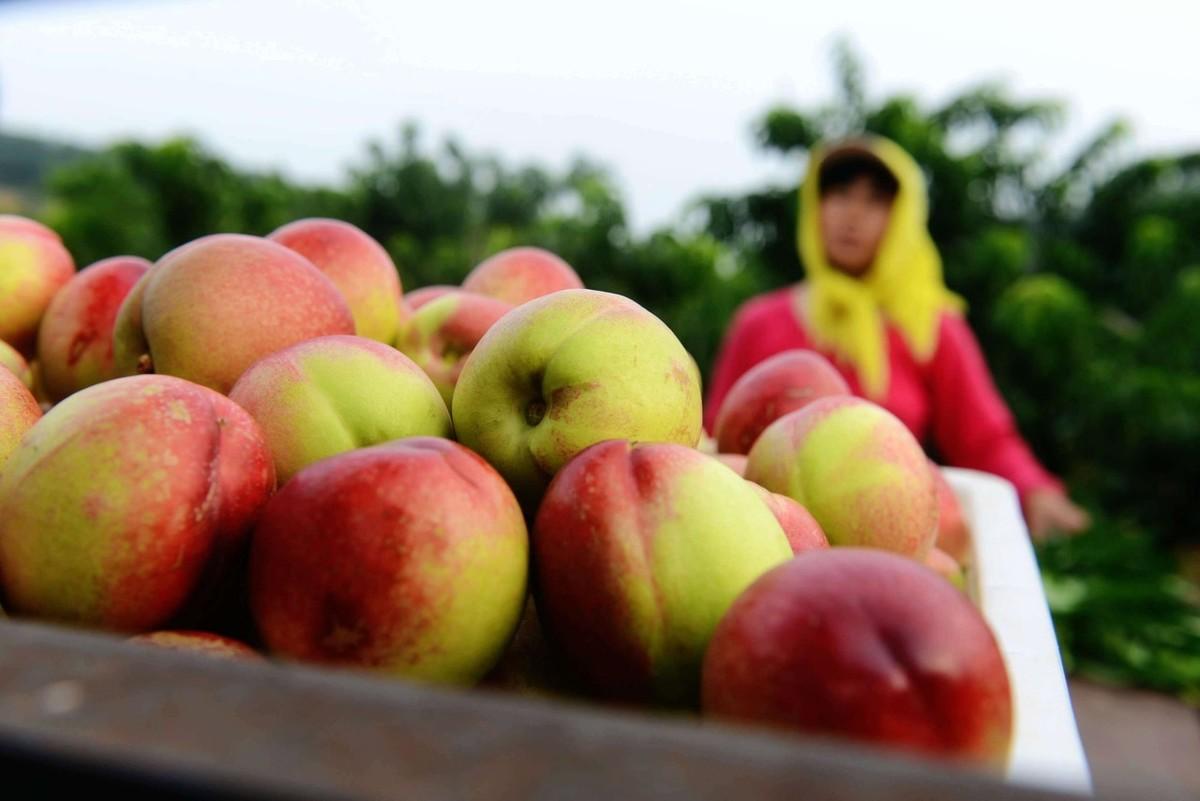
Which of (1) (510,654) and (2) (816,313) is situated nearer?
(1) (510,654)

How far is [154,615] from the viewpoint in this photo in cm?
60

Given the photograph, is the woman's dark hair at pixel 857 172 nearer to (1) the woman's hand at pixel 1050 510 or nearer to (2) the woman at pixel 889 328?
(2) the woman at pixel 889 328

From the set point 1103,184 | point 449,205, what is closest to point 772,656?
point 449,205

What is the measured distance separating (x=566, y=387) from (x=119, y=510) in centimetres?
33

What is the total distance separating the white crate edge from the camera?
584 mm

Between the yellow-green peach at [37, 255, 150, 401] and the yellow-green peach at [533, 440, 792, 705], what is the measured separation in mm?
620

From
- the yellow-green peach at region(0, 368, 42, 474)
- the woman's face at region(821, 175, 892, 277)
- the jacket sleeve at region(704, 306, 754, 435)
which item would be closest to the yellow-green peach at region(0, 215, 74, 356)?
the yellow-green peach at region(0, 368, 42, 474)

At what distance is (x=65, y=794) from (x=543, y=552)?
0.36m

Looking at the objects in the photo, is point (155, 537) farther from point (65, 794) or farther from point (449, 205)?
point (449, 205)

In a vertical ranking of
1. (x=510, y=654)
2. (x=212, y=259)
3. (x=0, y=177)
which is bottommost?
(x=0, y=177)

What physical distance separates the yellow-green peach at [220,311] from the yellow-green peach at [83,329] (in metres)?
0.11

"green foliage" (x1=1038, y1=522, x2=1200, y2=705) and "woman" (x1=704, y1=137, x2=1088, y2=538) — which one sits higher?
"woman" (x1=704, y1=137, x2=1088, y2=538)

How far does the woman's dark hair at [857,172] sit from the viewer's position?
10.5 feet

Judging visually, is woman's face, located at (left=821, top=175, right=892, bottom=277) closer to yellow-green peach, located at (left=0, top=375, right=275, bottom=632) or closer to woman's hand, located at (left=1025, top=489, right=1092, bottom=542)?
woman's hand, located at (left=1025, top=489, right=1092, bottom=542)
